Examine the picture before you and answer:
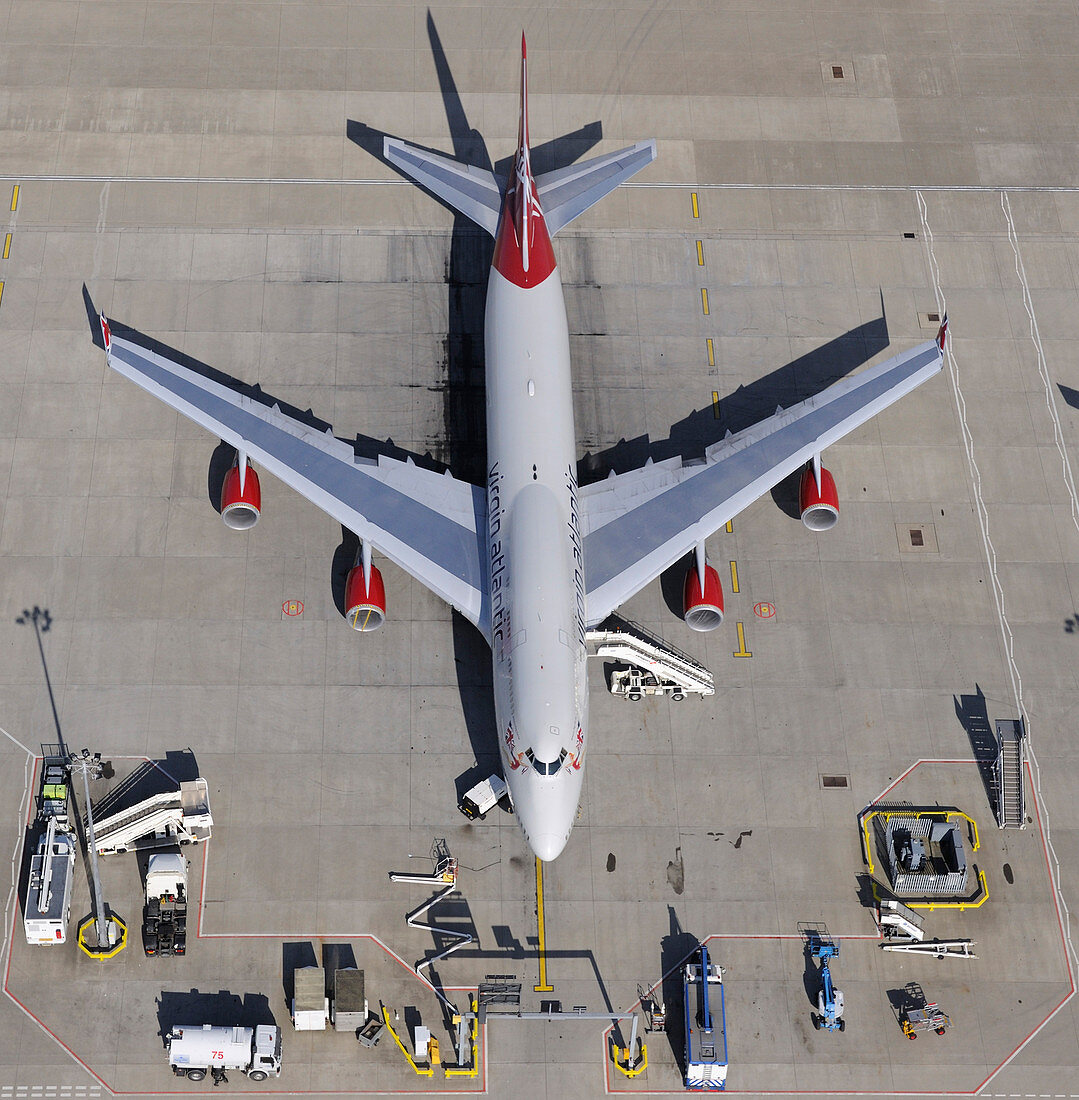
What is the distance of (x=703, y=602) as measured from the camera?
36.1m

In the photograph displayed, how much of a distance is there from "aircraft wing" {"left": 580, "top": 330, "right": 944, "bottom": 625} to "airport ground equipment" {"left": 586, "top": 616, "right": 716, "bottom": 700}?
57.5 inches

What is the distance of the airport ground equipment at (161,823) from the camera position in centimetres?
3312

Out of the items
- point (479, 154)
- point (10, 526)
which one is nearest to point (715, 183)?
point (479, 154)

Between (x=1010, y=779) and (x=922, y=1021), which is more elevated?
(x=1010, y=779)

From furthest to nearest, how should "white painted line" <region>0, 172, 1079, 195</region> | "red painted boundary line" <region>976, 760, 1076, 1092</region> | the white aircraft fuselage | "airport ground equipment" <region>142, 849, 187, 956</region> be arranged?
"white painted line" <region>0, 172, 1079, 195</region> < "red painted boundary line" <region>976, 760, 1076, 1092</region> < "airport ground equipment" <region>142, 849, 187, 956</region> < the white aircraft fuselage

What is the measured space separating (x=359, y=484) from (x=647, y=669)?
1223 centimetres

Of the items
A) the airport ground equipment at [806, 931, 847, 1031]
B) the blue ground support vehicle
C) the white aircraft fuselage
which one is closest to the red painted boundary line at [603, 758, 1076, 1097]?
the airport ground equipment at [806, 931, 847, 1031]

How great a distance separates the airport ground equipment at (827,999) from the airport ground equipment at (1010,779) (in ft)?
25.7

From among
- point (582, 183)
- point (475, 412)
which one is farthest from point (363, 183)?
point (475, 412)

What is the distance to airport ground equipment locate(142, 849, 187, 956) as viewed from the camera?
3225 centimetres

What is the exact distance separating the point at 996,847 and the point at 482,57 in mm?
40942

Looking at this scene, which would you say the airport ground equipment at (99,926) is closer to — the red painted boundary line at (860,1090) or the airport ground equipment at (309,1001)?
the airport ground equipment at (309,1001)

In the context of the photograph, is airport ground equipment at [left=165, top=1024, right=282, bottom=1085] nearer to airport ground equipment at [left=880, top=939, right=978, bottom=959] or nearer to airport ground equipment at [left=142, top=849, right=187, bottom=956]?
airport ground equipment at [left=142, top=849, right=187, bottom=956]

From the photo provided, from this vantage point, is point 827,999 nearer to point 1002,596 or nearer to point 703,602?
point 703,602
